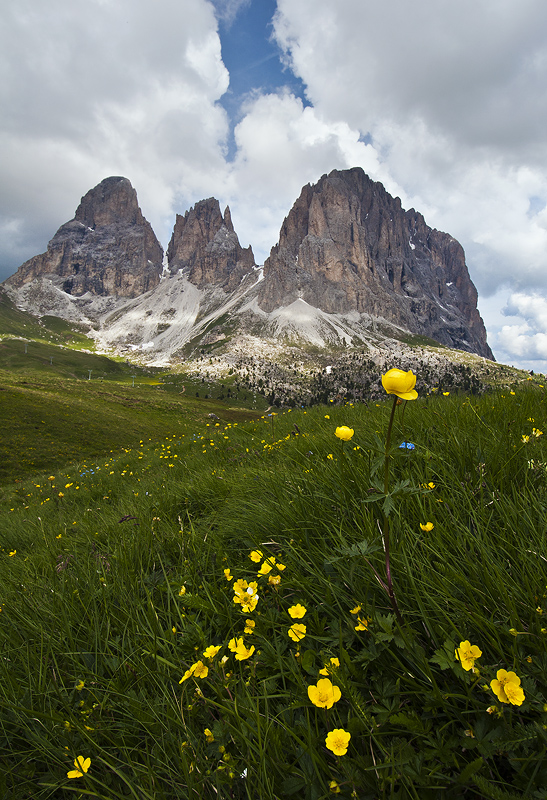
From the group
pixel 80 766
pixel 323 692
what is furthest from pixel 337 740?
pixel 80 766

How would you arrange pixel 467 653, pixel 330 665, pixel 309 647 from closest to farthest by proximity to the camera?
pixel 467 653 → pixel 330 665 → pixel 309 647

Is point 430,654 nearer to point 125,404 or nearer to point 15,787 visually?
point 15,787

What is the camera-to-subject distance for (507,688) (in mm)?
1107

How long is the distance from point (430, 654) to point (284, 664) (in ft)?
2.43

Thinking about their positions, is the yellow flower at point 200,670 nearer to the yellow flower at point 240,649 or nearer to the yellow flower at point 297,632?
Answer: the yellow flower at point 240,649

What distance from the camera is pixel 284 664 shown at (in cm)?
171

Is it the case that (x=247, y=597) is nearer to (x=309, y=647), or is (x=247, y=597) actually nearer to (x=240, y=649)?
(x=240, y=649)

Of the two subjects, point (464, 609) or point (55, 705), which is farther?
point (55, 705)

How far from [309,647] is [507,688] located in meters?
0.94

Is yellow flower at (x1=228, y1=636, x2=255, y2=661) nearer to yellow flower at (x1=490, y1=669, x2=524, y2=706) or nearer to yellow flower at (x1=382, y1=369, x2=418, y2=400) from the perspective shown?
yellow flower at (x1=490, y1=669, x2=524, y2=706)

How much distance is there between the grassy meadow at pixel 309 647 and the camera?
4.09 feet

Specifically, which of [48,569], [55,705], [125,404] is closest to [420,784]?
[55,705]

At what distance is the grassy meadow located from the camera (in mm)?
1247

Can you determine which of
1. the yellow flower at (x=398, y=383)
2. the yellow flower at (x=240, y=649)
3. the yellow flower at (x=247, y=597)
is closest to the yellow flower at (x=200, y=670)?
the yellow flower at (x=240, y=649)
